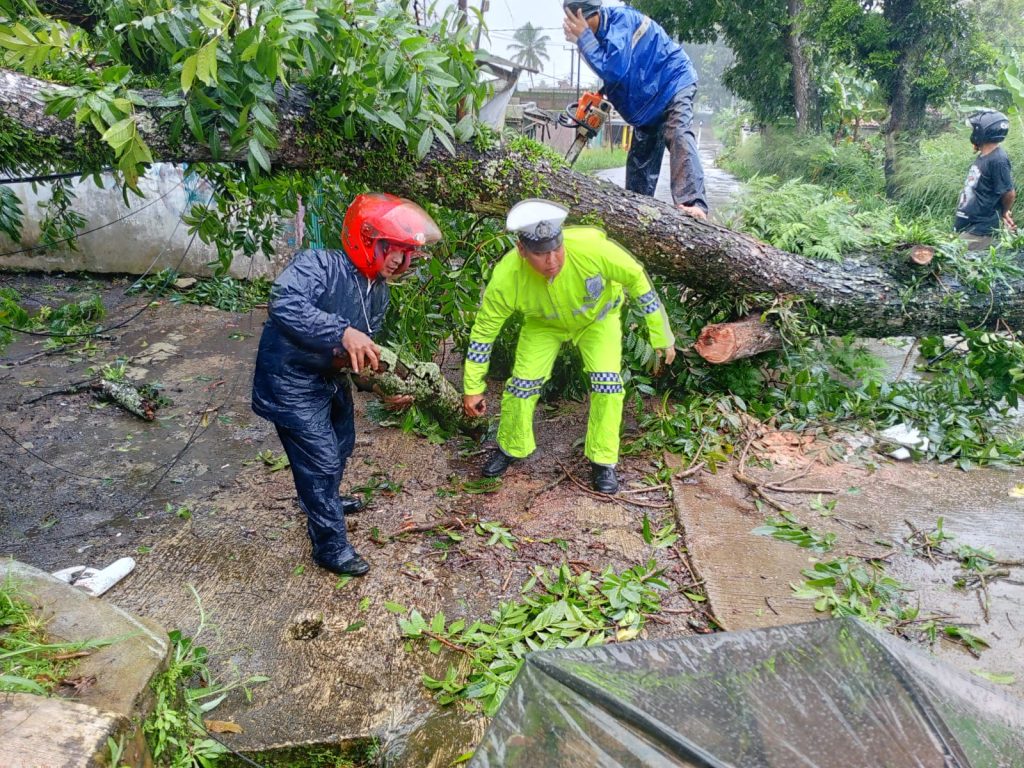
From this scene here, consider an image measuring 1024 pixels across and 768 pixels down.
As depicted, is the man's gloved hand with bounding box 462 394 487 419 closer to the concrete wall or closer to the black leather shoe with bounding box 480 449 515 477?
the black leather shoe with bounding box 480 449 515 477

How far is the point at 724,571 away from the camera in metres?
3.15

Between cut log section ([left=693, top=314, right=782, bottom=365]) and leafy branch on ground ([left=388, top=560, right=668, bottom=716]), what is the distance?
1.80 metres

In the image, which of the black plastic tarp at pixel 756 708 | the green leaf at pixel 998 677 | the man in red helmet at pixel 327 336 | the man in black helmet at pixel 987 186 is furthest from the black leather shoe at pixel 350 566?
the man in black helmet at pixel 987 186

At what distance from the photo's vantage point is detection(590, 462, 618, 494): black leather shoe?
3930mm

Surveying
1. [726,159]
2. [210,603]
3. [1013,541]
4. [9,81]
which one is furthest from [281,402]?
[726,159]

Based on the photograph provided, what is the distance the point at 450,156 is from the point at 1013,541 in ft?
11.8

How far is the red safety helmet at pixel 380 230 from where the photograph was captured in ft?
9.41

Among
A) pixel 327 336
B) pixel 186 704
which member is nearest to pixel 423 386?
pixel 327 336

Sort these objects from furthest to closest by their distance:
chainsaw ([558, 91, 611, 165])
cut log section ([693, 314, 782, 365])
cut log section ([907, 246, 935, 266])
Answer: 1. chainsaw ([558, 91, 611, 165])
2. cut log section ([907, 246, 935, 266])
3. cut log section ([693, 314, 782, 365])

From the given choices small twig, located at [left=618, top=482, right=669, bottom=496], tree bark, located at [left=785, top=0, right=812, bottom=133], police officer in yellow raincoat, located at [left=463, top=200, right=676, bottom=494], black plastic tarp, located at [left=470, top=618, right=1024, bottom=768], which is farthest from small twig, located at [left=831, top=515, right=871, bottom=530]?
tree bark, located at [left=785, top=0, right=812, bottom=133]

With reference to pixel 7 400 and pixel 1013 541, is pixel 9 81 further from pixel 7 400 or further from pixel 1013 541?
pixel 1013 541

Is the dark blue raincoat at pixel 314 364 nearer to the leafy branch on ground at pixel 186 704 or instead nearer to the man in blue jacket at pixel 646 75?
the leafy branch on ground at pixel 186 704

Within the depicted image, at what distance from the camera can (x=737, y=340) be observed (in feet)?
14.6

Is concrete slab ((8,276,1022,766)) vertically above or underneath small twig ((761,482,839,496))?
underneath
